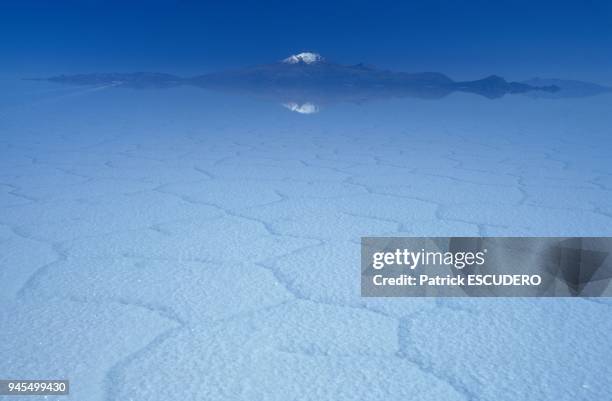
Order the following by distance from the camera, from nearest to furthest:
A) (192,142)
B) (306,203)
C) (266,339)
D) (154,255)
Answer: (266,339), (154,255), (306,203), (192,142)

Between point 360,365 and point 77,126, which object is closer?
point 360,365

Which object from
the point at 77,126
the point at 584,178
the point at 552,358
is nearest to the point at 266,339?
the point at 552,358

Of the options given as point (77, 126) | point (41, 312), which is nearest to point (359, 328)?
point (41, 312)

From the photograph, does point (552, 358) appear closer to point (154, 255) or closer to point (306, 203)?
point (154, 255)

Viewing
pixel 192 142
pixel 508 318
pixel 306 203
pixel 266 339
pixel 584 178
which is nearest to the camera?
pixel 266 339

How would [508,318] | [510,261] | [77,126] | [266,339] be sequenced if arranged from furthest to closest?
[77,126], [510,261], [508,318], [266,339]

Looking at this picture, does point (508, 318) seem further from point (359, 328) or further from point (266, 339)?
point (266, 339)

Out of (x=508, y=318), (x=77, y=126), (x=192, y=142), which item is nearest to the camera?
(x=508, y=318)

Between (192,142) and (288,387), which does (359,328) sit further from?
(192,142)

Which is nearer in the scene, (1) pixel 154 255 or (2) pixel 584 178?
(1) pixel 154 255
